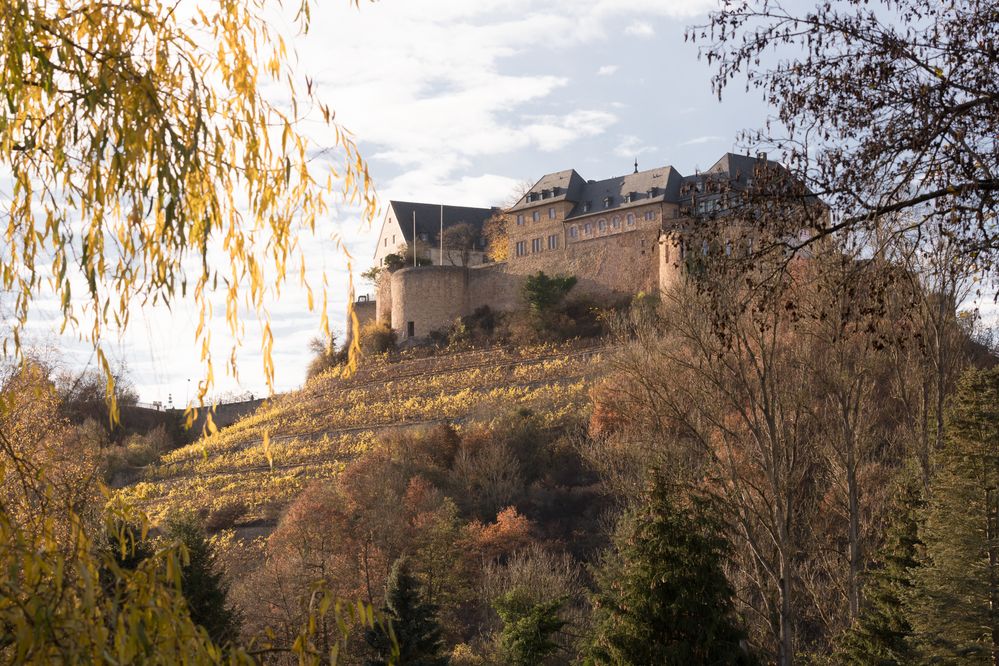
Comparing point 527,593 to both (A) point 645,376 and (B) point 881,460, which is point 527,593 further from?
(B) point 881,460

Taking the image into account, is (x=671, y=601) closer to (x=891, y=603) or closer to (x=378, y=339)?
(x=891, y=603)

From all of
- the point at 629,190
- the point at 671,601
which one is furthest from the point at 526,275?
the point at 671,601

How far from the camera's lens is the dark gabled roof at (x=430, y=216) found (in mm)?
66875

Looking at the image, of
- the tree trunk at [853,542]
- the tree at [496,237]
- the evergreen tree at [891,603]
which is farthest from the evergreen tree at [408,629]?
the tree at [496,237]

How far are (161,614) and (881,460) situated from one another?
977 inches

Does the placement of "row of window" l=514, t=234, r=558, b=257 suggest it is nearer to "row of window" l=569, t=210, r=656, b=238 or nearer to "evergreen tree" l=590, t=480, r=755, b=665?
"row of window" l=569, t=210, r=656, b=238

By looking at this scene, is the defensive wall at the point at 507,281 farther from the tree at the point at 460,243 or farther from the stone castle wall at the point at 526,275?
the tree at the point at 460,243

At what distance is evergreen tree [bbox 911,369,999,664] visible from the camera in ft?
47.5

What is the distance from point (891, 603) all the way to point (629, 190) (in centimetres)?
3526

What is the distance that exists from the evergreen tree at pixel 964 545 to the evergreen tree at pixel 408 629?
7.91 metres

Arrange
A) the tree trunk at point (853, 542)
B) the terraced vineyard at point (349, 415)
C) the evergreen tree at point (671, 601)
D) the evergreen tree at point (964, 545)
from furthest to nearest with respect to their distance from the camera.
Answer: the terraced vineyard at point (349, 415), the tree trunk at point (853, 542), the evergreen tree at point (964, 545), the evergreen tree at point (671, 601)

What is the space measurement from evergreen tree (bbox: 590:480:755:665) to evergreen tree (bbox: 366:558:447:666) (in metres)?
5.29

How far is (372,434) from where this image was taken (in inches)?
1714

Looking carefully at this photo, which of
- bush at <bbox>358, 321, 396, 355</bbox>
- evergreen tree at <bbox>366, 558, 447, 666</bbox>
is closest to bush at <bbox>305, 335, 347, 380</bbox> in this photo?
bush at <bbox>358, 321, 396, 355</bbox>
